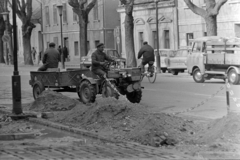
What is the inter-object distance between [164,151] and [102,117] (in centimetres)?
346

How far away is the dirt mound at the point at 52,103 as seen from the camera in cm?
1743

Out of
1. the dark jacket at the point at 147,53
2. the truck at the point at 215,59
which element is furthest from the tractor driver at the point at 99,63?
the dark jacket at the point at 147,53

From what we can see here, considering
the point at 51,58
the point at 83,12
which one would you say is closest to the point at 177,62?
the point at 83,12

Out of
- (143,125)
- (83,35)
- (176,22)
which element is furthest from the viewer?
(83,35)

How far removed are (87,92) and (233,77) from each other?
29.9 feet

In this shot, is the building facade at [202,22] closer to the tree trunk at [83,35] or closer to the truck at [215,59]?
the tree trunk at [83,35]

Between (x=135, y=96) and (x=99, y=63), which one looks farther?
(x=135, y=96)

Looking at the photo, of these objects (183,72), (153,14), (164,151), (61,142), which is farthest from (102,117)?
(153,14)

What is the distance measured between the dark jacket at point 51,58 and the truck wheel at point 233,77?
809 centimetres

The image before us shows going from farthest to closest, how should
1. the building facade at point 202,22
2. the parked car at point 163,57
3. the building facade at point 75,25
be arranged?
→ the building facade at point 75,25, the building facade at point 202,22, the parked car at point 163,57

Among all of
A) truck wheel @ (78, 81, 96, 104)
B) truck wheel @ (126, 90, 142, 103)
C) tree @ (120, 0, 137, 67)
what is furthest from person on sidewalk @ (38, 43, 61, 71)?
tree @ (120, 0, 137, 67)

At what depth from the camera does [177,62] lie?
36438mm

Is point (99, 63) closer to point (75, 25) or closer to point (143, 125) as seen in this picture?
point (143, 125)

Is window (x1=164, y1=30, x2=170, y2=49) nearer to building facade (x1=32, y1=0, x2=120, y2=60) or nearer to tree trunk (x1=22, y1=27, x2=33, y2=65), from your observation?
building facade (x1=32, y1=0, x2=120, y2=60)
